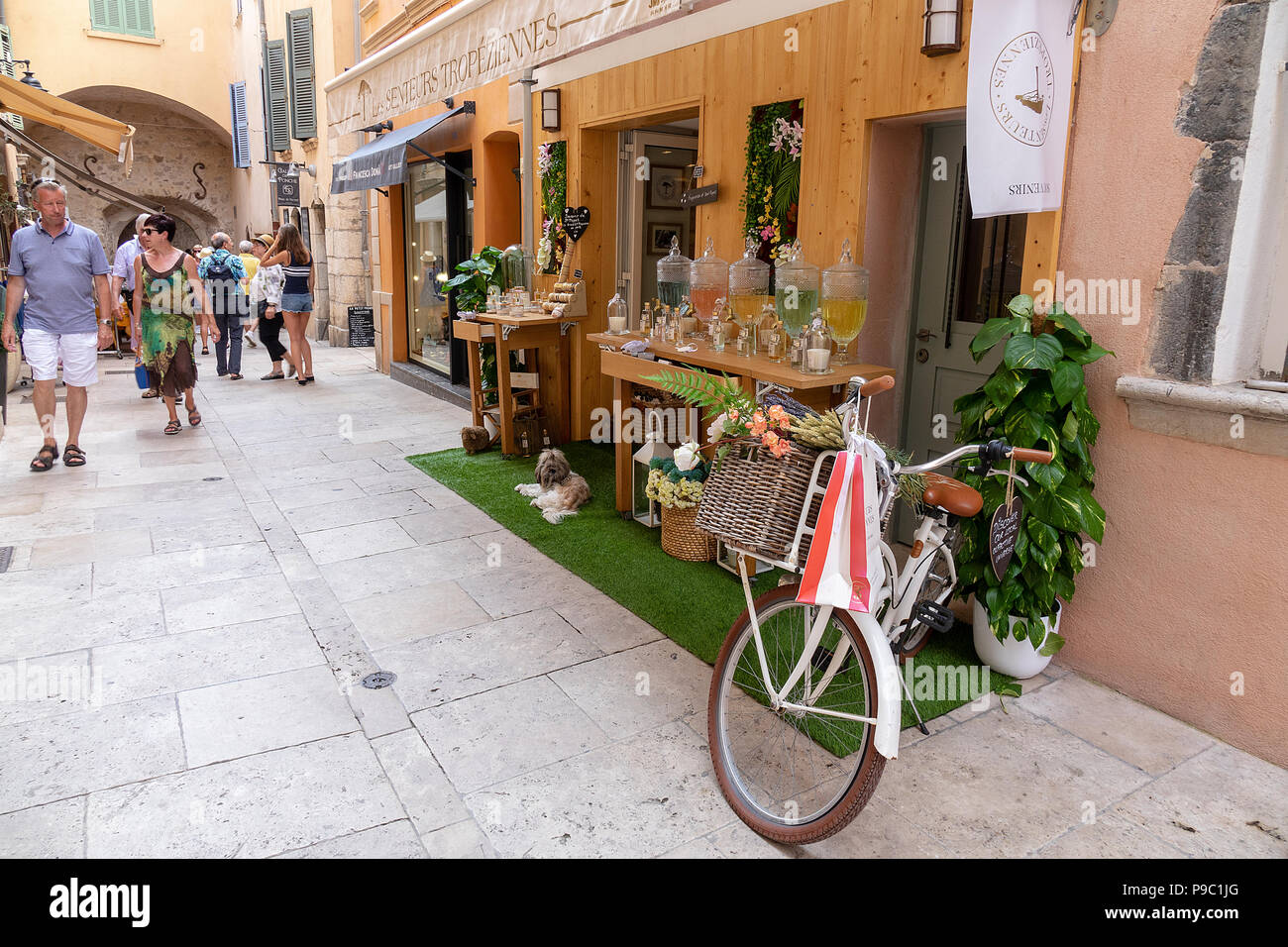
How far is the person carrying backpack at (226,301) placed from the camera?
10.1m

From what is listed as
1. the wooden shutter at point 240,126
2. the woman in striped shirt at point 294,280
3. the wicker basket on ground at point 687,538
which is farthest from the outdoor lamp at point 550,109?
the wooden shutter at point 240,126

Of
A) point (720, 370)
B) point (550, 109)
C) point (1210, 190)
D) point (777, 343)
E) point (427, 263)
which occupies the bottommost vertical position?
point (720, 370)

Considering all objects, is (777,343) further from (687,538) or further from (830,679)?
(830,679)

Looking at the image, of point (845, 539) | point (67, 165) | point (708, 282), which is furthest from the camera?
point (67, 165)

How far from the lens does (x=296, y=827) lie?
262cm

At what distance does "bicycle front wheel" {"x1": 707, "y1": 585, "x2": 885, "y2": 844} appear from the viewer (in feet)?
8.09

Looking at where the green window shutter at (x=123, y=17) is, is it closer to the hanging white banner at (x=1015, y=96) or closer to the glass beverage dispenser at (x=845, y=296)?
the glass beverage dispenser at (x=845, y=296)

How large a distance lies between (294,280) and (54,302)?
3.99 metres

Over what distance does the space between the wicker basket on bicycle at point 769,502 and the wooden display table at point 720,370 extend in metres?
1.21

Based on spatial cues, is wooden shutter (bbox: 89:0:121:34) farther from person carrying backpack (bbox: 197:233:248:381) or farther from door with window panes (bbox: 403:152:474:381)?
door with window panes (bbox: 403:152:474:381)

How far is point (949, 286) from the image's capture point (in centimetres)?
450

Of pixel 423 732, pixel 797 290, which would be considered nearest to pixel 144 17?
pixel 797 290
